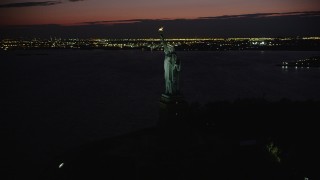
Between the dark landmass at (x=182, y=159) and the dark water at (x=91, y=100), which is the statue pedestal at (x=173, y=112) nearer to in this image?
the dark landmass at (x=182, y=159)

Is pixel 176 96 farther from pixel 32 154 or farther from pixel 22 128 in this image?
pixel 22 128

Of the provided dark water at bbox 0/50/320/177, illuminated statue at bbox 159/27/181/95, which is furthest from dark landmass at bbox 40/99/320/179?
dark water at bbox 0/50/320/177

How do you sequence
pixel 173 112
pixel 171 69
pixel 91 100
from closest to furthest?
pixel 173 112, pixel 171 69, pixel 91 100

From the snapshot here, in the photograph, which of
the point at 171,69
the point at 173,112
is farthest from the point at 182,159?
the point at 171,69

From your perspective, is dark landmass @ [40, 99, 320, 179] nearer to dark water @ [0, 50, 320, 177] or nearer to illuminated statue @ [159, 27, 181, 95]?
illuminated statue @ [159, 27, 181, 95]

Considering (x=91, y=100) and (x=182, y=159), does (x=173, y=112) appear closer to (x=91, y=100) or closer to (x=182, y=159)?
(x=182, y=159)

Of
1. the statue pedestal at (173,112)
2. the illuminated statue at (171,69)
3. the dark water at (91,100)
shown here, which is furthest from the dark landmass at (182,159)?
the dark water at (91,100)
